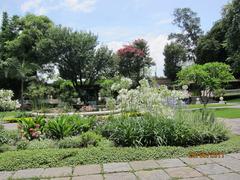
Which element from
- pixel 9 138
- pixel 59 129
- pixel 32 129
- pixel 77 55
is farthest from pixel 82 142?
pixel 77 55

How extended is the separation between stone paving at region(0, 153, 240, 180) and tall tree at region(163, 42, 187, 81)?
33.5 meters

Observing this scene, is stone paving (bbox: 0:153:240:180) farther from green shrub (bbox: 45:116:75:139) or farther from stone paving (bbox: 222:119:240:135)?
stone paving (bbox: 222:119:240:135)

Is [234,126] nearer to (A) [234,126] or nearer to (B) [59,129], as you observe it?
(A) [234,126]

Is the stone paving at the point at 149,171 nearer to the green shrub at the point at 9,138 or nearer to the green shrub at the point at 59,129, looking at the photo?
the green shrub at the point at 9,138

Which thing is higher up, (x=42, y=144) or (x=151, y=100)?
(x=151, y=100)

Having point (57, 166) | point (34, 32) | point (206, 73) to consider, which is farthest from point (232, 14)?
point (57, 166)

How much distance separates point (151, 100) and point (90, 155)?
3030 millimetres

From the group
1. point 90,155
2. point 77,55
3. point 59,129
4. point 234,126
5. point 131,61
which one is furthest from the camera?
point 131,61

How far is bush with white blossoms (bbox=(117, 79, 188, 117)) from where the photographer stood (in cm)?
788

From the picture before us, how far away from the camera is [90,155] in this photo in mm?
5504

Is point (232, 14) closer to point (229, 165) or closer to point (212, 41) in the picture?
point (212, 41)

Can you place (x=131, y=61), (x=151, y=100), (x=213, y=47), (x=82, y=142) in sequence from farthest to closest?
1. (x=131, y=61)
2. (x=213, y=47)
3. (x=151, y=100)
4. (x=82, y=142)

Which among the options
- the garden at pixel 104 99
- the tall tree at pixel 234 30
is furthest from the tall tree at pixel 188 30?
the tall tree at pixel 234 30

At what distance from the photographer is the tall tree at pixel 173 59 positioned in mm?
37750
